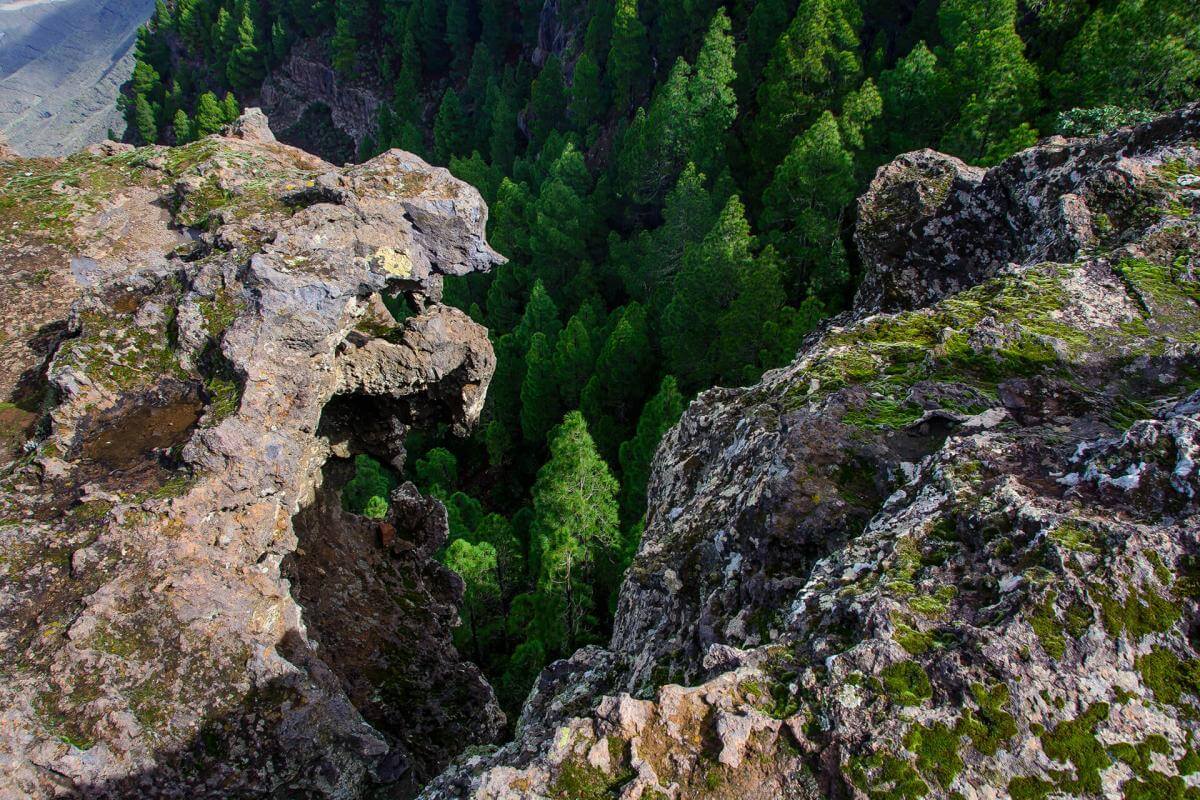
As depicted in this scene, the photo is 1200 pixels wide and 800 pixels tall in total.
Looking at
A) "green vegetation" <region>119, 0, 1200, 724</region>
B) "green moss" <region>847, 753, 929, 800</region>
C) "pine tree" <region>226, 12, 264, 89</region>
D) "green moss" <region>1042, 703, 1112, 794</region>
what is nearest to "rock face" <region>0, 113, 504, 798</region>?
"green vegetation" <region>119, 0, 1200, 724</region>

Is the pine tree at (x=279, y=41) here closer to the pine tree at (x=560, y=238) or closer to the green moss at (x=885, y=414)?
the pine tree at (x=560, y=238)

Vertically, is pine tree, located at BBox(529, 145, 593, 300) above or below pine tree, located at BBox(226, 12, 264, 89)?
below

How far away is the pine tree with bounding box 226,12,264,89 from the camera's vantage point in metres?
84.9

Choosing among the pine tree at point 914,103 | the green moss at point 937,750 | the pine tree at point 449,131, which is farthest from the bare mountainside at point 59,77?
the green moss at point 937,750

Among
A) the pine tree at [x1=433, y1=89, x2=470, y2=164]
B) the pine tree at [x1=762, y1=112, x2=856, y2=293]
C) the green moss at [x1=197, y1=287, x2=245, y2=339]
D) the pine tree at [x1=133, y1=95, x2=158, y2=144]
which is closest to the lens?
the green moss at [x1=197, y1=287, x2=245, y2=339]

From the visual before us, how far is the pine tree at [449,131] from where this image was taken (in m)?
63.1

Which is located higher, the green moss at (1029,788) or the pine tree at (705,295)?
the green moss at (1029,788)

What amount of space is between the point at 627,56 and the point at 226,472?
46.0m

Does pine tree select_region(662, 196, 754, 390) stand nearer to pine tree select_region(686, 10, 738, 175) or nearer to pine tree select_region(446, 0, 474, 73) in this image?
pine tree select_region(686, 10, 738, 175)

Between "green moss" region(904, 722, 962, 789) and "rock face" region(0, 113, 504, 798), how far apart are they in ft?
22.6

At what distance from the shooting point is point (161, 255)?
13.4m

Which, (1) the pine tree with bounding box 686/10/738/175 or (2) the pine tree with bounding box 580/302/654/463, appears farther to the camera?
(1) the pine tree with bounding box 686/10/738/175

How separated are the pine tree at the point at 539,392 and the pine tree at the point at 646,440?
7673mm

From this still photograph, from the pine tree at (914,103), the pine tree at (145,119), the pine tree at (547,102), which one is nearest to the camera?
the pine tree at (914,103)
